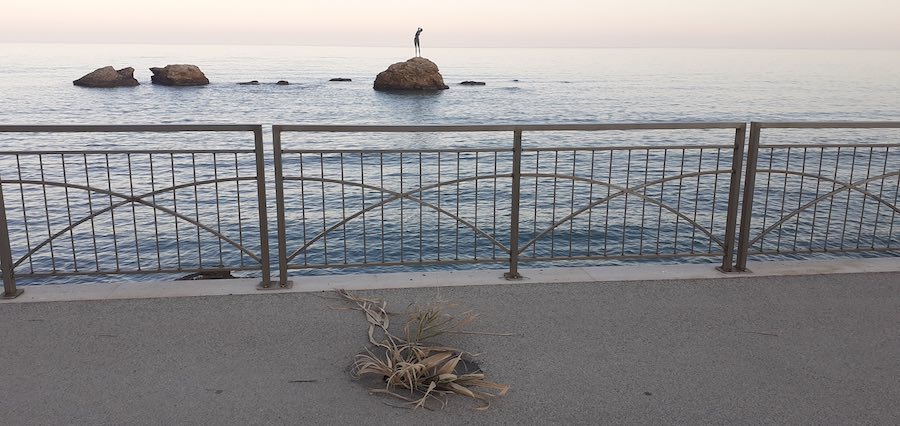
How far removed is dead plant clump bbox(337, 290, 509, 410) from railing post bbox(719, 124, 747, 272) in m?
2.64

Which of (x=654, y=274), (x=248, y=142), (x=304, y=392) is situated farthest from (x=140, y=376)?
(x=248, y=142)

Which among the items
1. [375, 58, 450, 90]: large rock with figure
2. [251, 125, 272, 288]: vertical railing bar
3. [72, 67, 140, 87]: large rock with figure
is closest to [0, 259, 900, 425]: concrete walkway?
[251, 125, 272, 288]: vertical railing bar

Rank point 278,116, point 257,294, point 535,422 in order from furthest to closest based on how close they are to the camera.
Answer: point 278,116 < point 257,294 < point 535,422

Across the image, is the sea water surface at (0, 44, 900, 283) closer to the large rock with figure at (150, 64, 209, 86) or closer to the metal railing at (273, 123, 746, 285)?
the large rock with figure at (150, 64, 209, 86)

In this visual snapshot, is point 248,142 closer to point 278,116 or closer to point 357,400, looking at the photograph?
point 278,116

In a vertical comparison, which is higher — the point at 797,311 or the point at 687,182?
the point at 797,311

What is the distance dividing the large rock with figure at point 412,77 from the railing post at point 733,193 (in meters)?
69.3

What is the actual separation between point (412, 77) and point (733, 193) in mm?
70087

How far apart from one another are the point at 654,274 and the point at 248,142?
37.2 m

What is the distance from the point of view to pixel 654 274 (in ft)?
20.9

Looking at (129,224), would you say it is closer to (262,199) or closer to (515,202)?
(262,199)

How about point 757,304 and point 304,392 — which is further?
point 757,304

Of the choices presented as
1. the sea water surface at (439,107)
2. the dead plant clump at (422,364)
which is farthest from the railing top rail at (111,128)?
the sea water surface at (439,107)

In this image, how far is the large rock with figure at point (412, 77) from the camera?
7481cm
